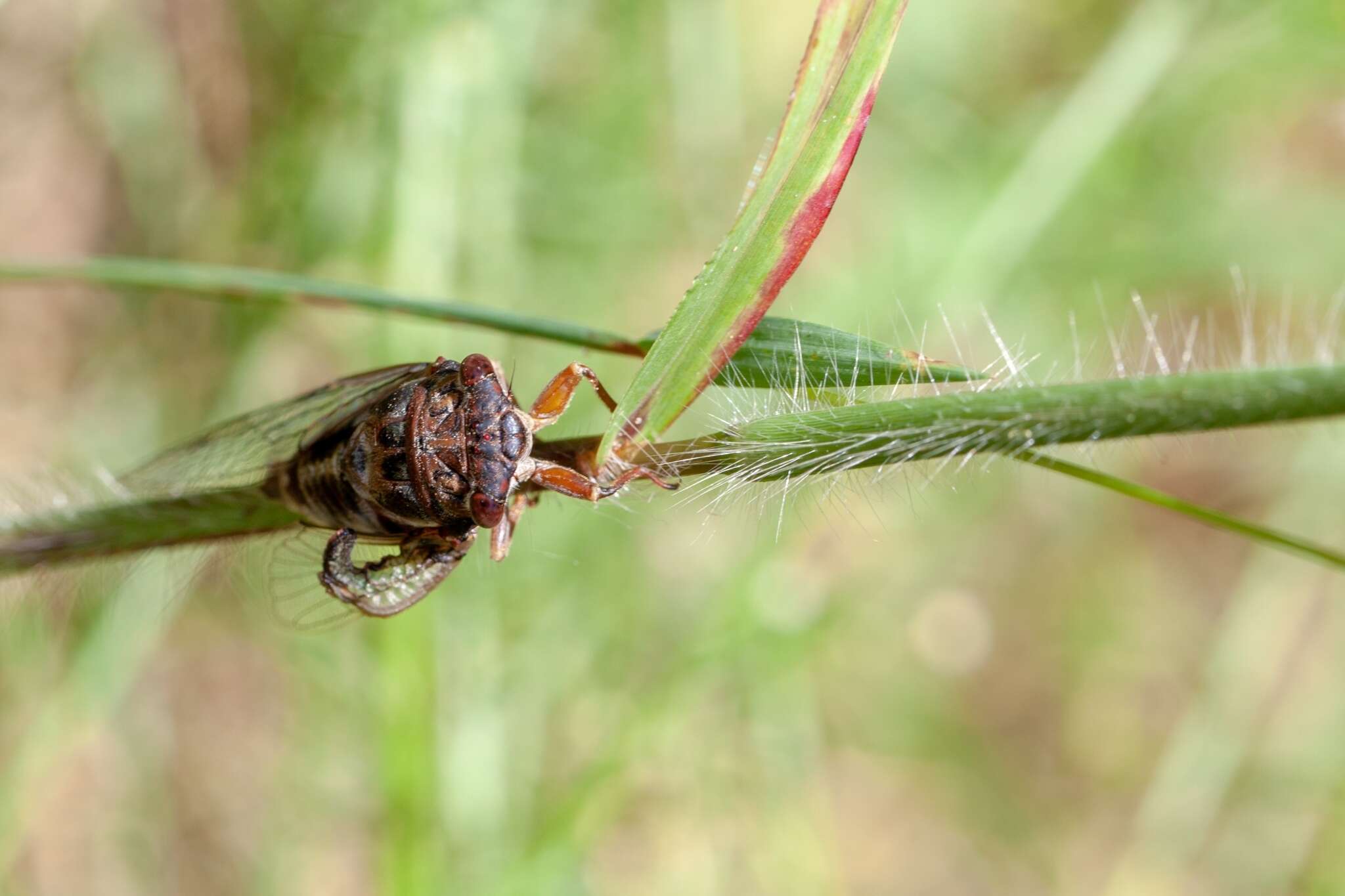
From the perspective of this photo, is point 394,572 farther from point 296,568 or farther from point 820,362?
point 820,362

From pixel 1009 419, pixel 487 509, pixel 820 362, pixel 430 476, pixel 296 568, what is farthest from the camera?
pixel 296 568

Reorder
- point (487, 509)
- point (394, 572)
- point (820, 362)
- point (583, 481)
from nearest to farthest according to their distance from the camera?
point (820, 362)
point (583, 481)
point (487, 509)
point (394, 572)

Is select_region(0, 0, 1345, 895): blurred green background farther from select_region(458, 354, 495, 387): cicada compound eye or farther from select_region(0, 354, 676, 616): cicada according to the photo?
select_region(458, 354, 495, 387): cicada compound eye

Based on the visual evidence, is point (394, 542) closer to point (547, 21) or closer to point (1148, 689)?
point (547, 21)

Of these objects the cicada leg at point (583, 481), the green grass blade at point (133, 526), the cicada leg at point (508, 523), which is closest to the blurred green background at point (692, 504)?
the green grass blade at point (133, 526)

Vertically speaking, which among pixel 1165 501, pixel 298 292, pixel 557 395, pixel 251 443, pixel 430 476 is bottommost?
pixel 1165 501

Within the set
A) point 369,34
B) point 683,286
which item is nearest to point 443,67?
point 369,34

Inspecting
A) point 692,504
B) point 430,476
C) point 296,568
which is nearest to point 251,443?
point 296,568
